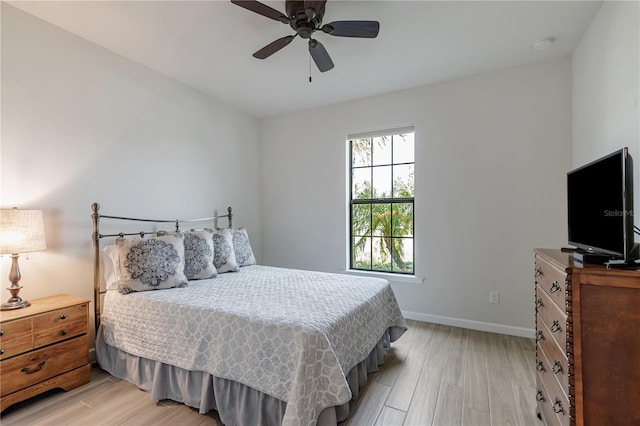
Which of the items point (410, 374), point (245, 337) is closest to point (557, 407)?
point (410, 374)

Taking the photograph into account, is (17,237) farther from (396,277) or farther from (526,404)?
(526,404)

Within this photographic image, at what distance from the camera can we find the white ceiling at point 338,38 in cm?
205

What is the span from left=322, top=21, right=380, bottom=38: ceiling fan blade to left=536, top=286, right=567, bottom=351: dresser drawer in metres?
1.84

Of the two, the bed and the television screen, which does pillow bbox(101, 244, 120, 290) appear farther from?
the television screen

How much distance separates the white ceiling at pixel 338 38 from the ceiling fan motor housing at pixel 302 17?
0.24 m

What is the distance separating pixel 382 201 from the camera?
363cm

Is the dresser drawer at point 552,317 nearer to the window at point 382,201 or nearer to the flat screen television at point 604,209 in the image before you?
the flat screen television at point 604,209

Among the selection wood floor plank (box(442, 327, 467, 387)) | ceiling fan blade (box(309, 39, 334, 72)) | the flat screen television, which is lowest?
wood floor plank (box(442, 327, 467, 387))

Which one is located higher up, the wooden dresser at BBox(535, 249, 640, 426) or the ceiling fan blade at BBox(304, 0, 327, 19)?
the ceiling fan blade at BBox(304, 0, 327, 19)

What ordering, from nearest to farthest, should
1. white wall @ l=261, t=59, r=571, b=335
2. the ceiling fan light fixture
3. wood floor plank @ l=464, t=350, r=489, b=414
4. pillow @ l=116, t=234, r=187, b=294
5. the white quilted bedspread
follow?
1. the white quilted bedspread
2. wood floor plank @ l=464, t=350, r=489, b=414
3. pillow @ l=116, t=234, r=187, b=294
4. the ceiling fan light fixture
5. white wall @ l=261, t=59, r=571, b=335

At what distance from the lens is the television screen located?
1.15 metres

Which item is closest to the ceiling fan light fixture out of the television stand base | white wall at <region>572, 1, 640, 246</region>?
white wall at <region>572, 1, 640, 246</region>

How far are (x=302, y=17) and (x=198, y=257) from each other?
7.02 feet

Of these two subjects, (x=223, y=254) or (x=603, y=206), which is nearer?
(x=603, y=206)
